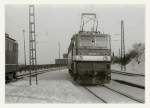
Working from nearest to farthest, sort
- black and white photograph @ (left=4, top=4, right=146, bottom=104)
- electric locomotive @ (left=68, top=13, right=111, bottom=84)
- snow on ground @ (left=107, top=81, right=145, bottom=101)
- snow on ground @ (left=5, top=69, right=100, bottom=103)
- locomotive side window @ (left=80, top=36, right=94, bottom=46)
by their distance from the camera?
snow on ground @ (left=5, top=69, right=100, bottom=103) → black and white photograph @ (left=4, top=4, right=146, bottom=104) → snow on ground @ (left=107, top=81, right=145, bottom=101) → electric locomotive @ (left=68, top=13, right=111, bottom=84) → locomotive side window @ (left=80, top=36, right=94, bottom=46)

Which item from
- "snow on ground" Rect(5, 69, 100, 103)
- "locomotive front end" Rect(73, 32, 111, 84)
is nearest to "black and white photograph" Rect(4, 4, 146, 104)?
"snow on ground" Rect(5, 69, 100, 103)

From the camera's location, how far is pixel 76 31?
11.1m

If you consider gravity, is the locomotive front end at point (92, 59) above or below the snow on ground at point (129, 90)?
above

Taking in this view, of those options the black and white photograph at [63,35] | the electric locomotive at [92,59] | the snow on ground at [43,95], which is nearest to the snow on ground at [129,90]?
the black and white photograph at [63,35]

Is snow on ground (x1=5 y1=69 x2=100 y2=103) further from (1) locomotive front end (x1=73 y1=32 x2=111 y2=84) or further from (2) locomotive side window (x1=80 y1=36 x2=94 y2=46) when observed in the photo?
(2) locomotive side window (x1=80 y1=36 x2=94 y2=46)

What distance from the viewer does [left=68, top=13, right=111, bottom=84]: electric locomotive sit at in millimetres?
13383

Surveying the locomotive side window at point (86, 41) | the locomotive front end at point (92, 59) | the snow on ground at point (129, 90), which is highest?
the locomotive side window at point (86, 41)

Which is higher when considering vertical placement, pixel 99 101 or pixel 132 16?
pixel 132 16

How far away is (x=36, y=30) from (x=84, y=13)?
1392 millimetres

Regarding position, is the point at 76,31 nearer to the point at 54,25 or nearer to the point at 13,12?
the point at 54,25

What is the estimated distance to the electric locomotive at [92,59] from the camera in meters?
13.4

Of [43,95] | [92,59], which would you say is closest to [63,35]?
[43,95]

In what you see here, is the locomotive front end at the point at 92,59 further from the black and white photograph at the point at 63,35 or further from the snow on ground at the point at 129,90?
the black and white photograph at the point at 63,35
